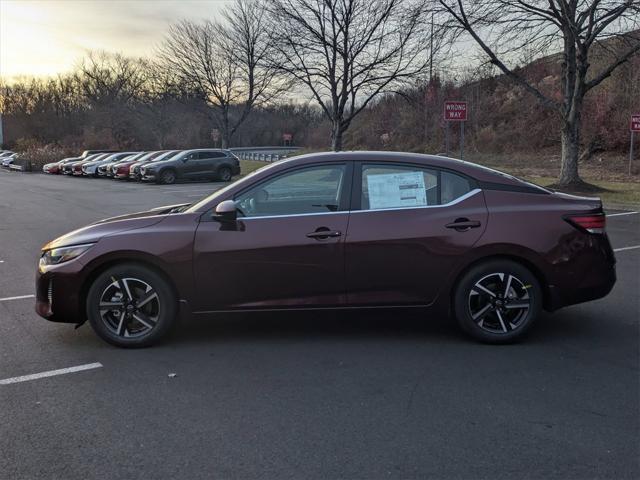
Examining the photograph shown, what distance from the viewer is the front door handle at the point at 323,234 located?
4660mm

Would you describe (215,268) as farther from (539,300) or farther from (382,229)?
(539,300)

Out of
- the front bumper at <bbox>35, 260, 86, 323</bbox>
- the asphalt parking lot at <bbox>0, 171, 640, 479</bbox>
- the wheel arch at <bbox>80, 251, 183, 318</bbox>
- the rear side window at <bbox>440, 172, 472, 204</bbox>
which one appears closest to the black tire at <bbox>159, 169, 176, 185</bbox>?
the asphalt parking lot at <bbox>0, 171, 640, 479</bbox>

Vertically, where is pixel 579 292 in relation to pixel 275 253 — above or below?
below

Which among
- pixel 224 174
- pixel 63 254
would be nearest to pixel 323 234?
pixel 63 254

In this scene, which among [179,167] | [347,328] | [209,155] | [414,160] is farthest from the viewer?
[209,155]

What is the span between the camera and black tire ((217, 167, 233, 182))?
30.6 metres

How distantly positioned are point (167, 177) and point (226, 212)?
25537mm

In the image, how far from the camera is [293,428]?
344 centimetres

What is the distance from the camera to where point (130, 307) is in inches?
187

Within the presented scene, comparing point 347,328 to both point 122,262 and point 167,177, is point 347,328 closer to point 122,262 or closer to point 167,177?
point 122,262

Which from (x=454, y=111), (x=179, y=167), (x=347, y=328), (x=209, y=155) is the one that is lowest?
(x=347, y=328)

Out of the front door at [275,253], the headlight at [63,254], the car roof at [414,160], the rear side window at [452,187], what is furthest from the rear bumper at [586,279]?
the headlight at [63,254]

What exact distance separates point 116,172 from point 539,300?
31018 millimetres

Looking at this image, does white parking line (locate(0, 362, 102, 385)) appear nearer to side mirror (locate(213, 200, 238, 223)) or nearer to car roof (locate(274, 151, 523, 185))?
side mirror (locate(213, 200, 238, 223))
